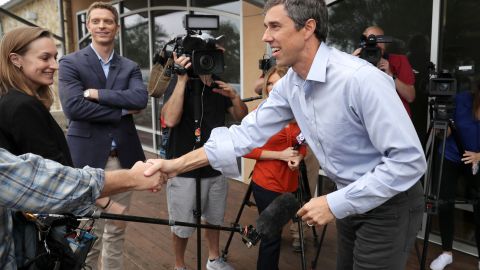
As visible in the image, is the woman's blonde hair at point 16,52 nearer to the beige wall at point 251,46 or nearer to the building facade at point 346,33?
the building facade at point 346,33

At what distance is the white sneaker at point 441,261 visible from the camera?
3.19 metres

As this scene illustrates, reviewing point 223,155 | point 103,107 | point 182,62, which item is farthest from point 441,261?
point 103,107

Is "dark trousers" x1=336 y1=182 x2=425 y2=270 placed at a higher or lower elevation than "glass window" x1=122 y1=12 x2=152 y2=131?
lower

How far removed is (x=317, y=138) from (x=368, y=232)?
43cm

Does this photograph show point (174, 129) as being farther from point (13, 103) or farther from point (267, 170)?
point (13, 103)

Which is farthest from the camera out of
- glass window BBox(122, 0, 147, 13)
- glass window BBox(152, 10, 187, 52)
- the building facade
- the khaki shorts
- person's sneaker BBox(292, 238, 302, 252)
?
glass window BBox(122, 0, 147, 13)

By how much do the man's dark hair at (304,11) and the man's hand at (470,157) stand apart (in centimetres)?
201

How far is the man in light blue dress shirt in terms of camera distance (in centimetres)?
144

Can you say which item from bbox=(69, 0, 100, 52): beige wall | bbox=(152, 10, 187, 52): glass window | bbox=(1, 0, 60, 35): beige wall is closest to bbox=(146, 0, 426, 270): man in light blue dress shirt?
bbox=(152, 10, 187, 52): glass window

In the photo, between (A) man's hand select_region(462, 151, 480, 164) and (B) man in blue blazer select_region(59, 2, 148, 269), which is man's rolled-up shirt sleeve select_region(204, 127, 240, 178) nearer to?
(B) man in blue blazer select_region(59, 2, 148, 269)

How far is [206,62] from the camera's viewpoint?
2383 millimetres

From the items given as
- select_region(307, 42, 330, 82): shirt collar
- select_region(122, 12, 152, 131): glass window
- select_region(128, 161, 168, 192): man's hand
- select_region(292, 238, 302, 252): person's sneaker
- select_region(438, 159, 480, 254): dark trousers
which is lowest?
select_region(292, 238, 302, 252): person's sneaker

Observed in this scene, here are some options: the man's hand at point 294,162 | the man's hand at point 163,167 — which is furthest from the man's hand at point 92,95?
the man's hand at point 294,162

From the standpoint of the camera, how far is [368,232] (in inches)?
65.2
